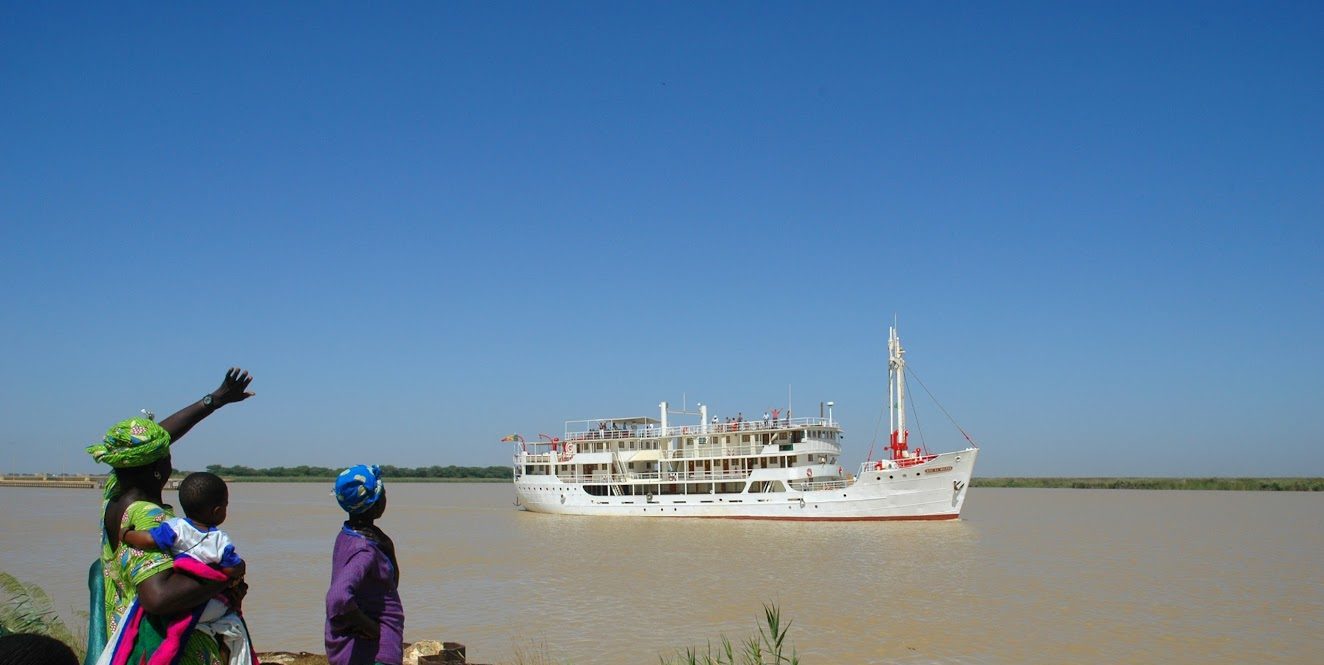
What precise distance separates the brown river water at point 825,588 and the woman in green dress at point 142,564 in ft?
25.4

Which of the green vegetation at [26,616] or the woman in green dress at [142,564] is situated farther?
the green vegetation at [26,616]

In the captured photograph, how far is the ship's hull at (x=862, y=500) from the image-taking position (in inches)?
1280

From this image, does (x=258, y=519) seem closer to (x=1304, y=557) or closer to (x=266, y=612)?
(x=266, y=612)

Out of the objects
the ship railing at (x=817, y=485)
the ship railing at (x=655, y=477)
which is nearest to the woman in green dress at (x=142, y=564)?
the ship railing at (x=817, y=485)

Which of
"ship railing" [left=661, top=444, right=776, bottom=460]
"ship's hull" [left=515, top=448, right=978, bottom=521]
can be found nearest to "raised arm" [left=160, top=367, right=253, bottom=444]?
"ship's hull" [left=515, top=448, right=978, bottom=521]

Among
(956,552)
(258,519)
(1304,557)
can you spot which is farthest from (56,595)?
(1304,557)

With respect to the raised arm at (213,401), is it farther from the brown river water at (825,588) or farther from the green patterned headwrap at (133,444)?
the brown river water at (825,588)

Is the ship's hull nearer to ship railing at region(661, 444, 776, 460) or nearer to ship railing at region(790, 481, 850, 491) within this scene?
ship railing at region(790, 481, 850, 491)

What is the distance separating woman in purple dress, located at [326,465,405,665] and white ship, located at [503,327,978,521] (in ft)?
99.5

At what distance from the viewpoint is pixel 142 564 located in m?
3.02

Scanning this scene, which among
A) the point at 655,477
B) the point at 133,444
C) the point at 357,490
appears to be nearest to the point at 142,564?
the point at 133,444

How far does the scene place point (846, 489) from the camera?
32969 millimetres

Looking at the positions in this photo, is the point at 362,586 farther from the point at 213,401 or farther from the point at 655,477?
the point at 655,477

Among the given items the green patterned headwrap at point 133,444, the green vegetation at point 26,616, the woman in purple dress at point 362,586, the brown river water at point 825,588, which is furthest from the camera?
the brown river water at point 825,588
